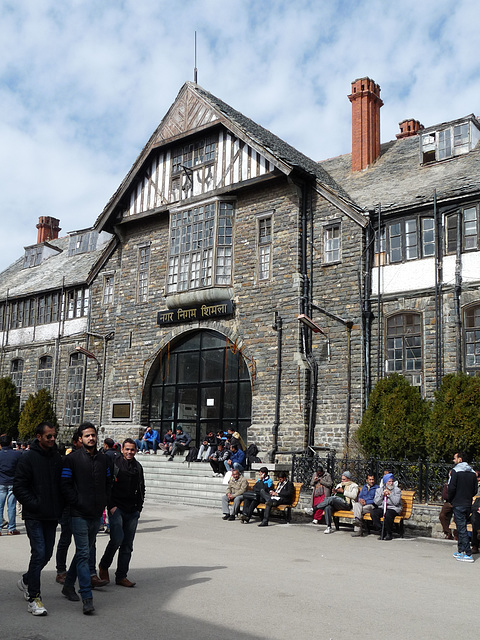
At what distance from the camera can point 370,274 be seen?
2044 cm

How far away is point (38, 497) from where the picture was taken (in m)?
6.56

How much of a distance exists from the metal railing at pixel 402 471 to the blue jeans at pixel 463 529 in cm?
359

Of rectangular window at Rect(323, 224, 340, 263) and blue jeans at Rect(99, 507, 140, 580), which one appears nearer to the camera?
blue jeans at Rect(99, 507, 140, 580)

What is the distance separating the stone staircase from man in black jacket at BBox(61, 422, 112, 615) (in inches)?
451

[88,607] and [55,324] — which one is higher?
A: [55,324]

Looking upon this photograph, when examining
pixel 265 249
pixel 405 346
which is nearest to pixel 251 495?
pixel 405 346

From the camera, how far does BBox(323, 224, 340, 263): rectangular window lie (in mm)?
21328

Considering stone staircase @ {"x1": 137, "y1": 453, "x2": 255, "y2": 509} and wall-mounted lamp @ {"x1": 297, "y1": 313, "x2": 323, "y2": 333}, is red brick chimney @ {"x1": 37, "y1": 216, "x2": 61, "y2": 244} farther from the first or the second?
wall-mounted lamp @ {"x1": 297, "y1": 313, "x2": 323, "y2": 333}

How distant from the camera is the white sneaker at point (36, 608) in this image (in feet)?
20.4

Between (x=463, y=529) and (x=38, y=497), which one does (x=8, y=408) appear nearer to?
(x=463, y=529)

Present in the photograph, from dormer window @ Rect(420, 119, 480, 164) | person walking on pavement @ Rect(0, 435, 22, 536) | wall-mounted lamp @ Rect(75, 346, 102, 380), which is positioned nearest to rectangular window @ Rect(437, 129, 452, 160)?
dormer window @ Rect(420, 119, 480, 164)

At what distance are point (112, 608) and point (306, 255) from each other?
1623 centimetres

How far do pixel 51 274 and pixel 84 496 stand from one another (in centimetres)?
2790

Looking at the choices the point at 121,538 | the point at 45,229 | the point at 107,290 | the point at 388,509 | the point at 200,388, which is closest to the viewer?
the point at 121,538
